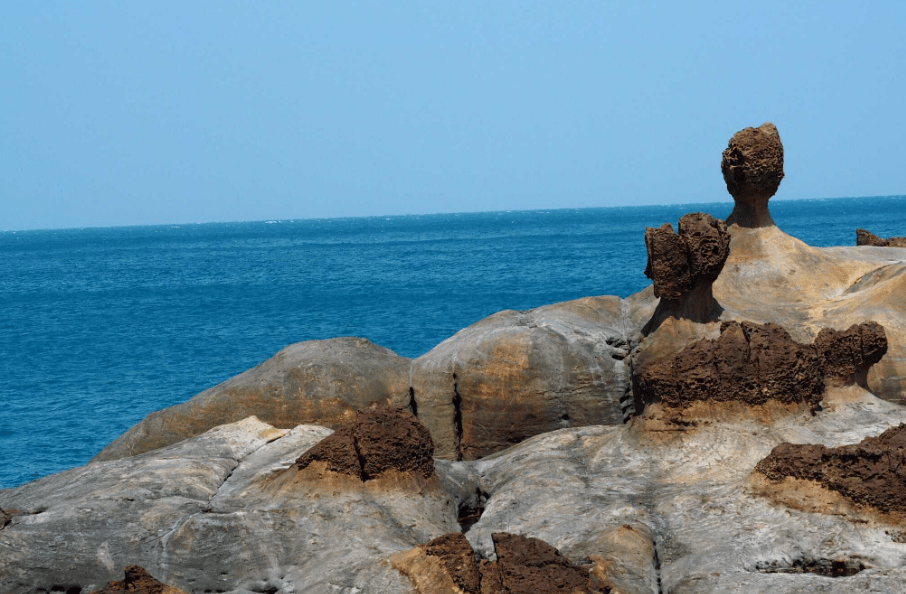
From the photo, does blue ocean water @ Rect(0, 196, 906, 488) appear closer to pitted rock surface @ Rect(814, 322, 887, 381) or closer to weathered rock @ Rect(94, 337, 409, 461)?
weathered rock @ Rect(94, 337, 409, 461)

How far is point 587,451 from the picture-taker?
40.9 feet

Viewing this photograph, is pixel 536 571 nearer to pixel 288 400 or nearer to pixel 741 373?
pixel 741 373

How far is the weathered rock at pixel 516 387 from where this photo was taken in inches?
614

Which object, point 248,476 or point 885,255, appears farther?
point 885,255

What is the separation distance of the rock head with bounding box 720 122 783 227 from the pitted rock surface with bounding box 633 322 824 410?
5.76 m

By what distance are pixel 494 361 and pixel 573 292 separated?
44.7m

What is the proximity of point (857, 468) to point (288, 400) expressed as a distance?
8.42m

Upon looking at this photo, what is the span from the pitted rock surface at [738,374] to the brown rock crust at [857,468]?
152 centimetres

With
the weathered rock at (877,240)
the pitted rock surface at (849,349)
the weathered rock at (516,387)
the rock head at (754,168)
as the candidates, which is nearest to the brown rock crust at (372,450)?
the weathered rock at (516,387)

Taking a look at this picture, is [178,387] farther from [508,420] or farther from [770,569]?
[770,569]

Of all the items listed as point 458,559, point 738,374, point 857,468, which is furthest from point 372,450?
point 857,468

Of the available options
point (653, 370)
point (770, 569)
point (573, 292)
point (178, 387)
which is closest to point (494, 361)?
point (653, 370)

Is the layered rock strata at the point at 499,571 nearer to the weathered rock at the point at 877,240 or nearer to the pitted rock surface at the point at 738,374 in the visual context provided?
the pitted rock surface at the point at 738,374

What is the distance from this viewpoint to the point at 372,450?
11.3 metres
